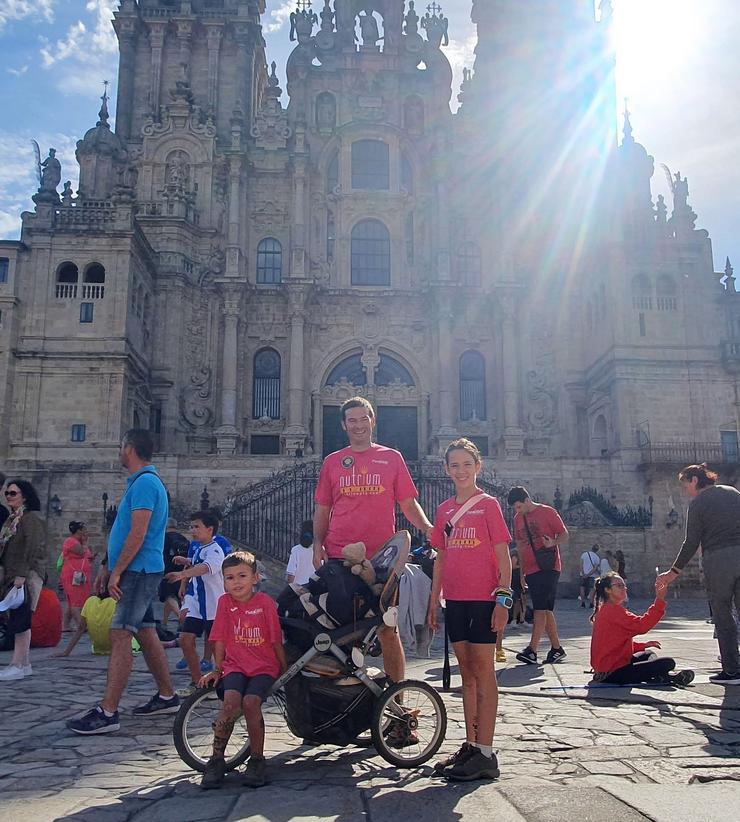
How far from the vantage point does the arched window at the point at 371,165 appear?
33.8m

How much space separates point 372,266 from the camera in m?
33.3

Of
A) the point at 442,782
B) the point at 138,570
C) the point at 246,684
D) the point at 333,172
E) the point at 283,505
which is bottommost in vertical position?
the point at 442,782

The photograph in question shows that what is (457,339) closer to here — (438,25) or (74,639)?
(438,25)

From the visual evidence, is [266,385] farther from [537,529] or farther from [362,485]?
[362,485]

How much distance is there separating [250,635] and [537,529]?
4.58 metres

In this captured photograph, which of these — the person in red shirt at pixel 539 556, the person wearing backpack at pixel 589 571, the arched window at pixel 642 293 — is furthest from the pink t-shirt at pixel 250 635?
the arched window at pixel 642 293

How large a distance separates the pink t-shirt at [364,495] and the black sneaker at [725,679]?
361cm

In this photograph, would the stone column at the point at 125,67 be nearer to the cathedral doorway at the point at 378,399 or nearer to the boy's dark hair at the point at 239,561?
the cathedral doorway at the point at 378,399

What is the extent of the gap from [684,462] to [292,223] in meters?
17.7

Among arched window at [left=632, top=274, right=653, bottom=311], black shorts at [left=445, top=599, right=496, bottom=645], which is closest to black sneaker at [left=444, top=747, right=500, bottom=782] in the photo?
black shorts at [left=445, top=599, right=496, bottom=645]

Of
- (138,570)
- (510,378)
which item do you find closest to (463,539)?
(138,570)

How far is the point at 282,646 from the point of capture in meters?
4.79

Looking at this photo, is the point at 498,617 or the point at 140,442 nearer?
the point at 498,617

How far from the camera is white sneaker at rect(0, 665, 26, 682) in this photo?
7730 mm
